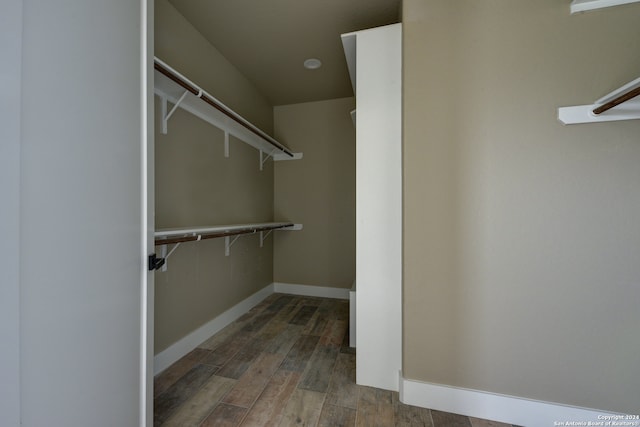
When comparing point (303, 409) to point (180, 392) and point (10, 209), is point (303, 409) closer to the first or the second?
point (180, 392)

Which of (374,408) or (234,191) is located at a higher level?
(234,191)

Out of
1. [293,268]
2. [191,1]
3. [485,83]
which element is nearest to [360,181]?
[485,83]

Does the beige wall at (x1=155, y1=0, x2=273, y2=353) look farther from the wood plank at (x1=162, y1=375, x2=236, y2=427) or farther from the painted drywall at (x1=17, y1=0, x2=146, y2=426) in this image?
the painted drywall at (x1=17, y1=0, x2=146, y2=426)

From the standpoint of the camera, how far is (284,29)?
203 cm

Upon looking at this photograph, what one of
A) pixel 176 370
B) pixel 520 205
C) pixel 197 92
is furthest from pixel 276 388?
pixel 197 92

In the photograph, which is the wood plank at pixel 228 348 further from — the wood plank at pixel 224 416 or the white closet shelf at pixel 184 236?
the white closet shelf at pixel 184 236

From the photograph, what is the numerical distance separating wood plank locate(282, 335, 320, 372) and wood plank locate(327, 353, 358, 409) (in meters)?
0.23

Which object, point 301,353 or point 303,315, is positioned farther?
point 303,315

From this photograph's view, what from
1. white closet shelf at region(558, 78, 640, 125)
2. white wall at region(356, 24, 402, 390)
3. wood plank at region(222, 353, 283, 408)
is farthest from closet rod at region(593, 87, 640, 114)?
wood plank at region(222, 353, 283, 408)

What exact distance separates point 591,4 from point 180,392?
296 centimetres

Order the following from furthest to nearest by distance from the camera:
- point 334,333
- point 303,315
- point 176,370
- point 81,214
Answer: point 303,315 < point 334,333 < point 176,370 < point 81,214

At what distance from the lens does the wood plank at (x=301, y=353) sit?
69.6 inches

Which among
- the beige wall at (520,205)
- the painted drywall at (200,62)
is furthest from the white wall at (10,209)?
the beige wall at (520,205)

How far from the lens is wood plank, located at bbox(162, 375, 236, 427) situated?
129 centimetres
